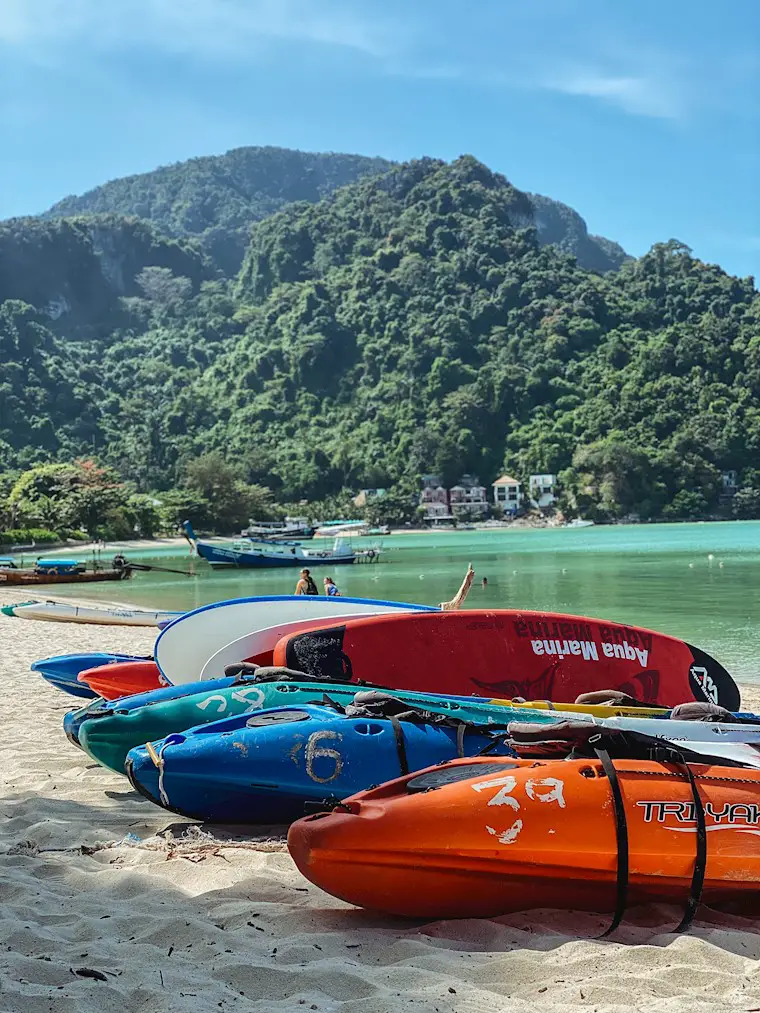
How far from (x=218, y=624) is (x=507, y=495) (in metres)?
108

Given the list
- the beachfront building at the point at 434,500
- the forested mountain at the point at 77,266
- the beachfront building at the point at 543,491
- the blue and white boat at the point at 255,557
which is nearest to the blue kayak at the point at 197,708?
the blue and white boat at the point at 255,557

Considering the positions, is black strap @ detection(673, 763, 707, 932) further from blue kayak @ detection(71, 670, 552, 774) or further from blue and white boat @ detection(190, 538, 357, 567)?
blue and white boat @ detection(190, 538, 357, 567)

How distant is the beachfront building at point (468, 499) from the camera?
11206 centimetres

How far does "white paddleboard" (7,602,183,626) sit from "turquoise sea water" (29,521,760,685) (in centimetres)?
657

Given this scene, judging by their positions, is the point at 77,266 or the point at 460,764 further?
the point at 77,266

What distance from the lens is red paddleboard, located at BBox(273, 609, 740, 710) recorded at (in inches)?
271

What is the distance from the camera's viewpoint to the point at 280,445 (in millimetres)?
123500

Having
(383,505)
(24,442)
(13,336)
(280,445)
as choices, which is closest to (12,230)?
(13,336)

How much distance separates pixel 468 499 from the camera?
115 metres

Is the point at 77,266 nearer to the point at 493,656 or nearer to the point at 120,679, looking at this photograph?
the point at 120,679

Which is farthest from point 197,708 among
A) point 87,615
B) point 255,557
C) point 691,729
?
point 255,557

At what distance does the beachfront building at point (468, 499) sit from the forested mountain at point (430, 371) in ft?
7.79

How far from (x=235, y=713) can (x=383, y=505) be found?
9853cm

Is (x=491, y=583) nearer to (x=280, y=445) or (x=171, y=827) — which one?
(x=171, y=827)
